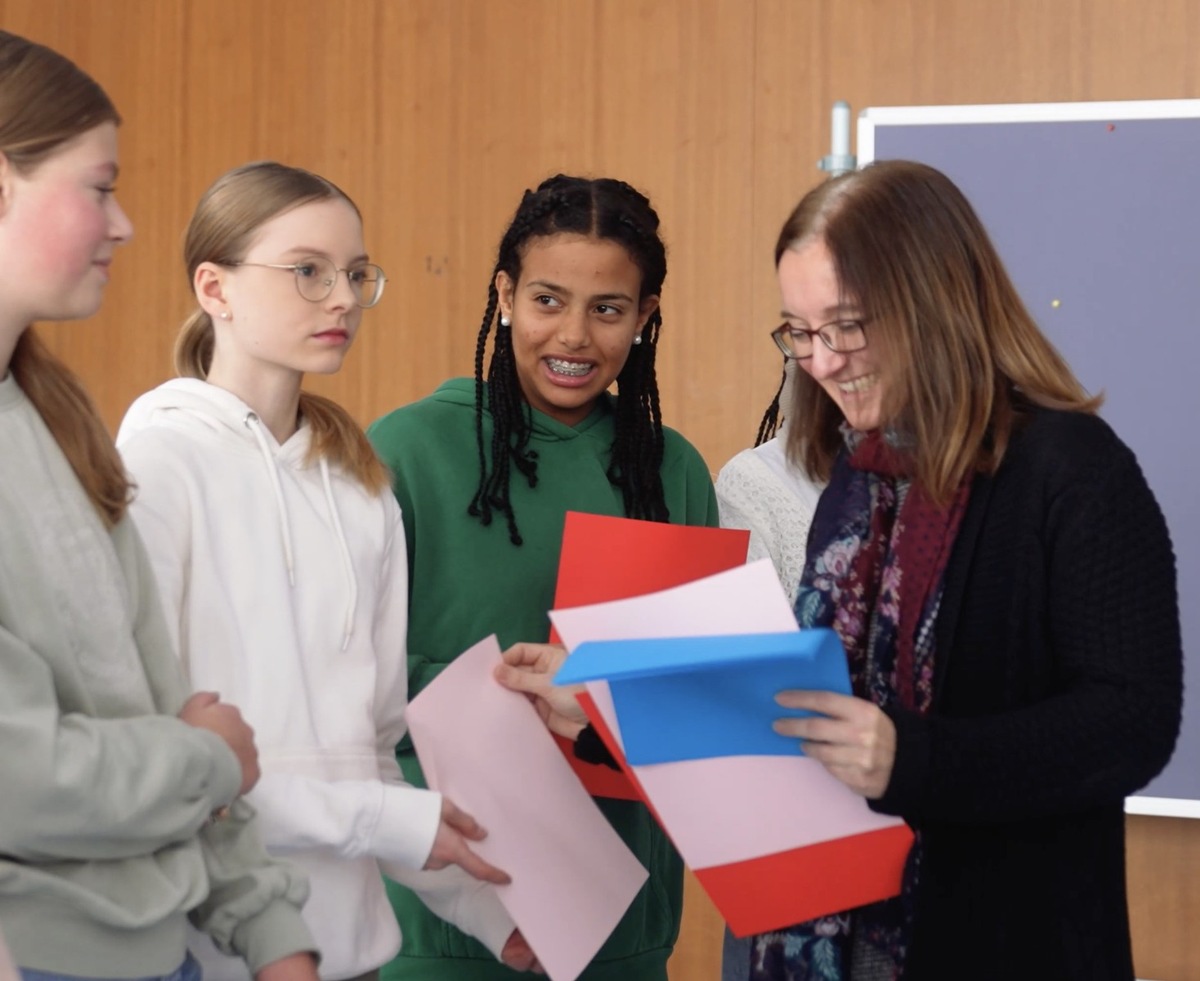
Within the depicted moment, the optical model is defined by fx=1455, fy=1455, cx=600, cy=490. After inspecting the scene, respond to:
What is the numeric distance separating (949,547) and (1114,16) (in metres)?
2.44

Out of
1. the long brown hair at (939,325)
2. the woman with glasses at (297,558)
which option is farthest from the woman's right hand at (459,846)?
the long brown hair at (939,325)

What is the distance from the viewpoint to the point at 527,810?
1685mm

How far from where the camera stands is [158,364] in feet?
13.1

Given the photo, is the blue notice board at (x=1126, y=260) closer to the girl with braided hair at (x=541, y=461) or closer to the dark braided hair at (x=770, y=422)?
the dark braided hair at (x=770, y=422)

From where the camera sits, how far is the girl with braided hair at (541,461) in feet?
6.21

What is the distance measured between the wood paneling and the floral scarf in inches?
81.9

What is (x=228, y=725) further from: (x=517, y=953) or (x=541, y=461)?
(x=541, y=461)

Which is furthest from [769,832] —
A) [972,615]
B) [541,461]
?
[541,461]

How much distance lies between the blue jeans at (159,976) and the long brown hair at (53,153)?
375mm

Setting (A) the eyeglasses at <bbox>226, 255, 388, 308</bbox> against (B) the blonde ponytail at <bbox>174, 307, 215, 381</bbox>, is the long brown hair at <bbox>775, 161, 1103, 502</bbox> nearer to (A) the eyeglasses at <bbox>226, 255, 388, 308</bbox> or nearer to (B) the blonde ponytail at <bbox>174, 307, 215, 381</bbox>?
(A) the eyeglasses at <bbox>226, 255, 388, 308</bbox>

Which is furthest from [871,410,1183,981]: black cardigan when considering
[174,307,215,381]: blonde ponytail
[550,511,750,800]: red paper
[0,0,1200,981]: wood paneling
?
[0,0,1200,981]: wood paneling

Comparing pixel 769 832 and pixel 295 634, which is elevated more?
pixel 295 634

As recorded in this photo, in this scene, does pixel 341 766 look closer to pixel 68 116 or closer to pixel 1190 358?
pixel 68 116

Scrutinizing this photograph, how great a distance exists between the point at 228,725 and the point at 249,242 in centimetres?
64
